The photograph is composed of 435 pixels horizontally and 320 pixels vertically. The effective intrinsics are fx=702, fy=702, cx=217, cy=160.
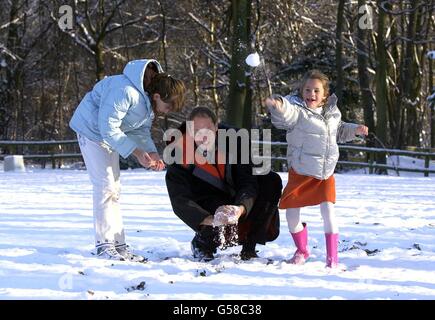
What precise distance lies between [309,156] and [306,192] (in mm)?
255

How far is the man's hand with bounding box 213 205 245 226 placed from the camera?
4715mm

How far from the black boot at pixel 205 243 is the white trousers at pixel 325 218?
1.80 feet

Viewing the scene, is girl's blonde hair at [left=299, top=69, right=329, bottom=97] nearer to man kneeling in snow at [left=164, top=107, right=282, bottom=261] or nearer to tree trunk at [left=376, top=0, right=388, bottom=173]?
man kneeling in snow at [left=164, top=107, right=282, bottom=261]

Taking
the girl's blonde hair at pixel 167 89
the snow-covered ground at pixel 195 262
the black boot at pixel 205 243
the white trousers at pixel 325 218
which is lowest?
the snow-covered ground at pixel 195 262

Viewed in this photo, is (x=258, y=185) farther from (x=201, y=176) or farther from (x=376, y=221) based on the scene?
(x=376, y=221)

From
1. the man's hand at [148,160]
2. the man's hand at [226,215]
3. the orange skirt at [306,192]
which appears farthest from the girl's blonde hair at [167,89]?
the orange skirt at [306,192]

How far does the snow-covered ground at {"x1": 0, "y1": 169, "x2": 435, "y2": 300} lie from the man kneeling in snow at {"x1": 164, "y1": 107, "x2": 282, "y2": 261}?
162 mm

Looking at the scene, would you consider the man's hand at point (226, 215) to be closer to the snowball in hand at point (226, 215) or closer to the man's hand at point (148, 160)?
the snowball in hand at point (226, 215)

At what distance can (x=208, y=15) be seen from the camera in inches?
993

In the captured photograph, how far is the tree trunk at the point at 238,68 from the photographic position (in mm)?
17812

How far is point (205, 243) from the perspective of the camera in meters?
5.01

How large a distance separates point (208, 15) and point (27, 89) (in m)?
12.3

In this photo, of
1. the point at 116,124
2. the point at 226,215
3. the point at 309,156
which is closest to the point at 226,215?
the point at 226,215
